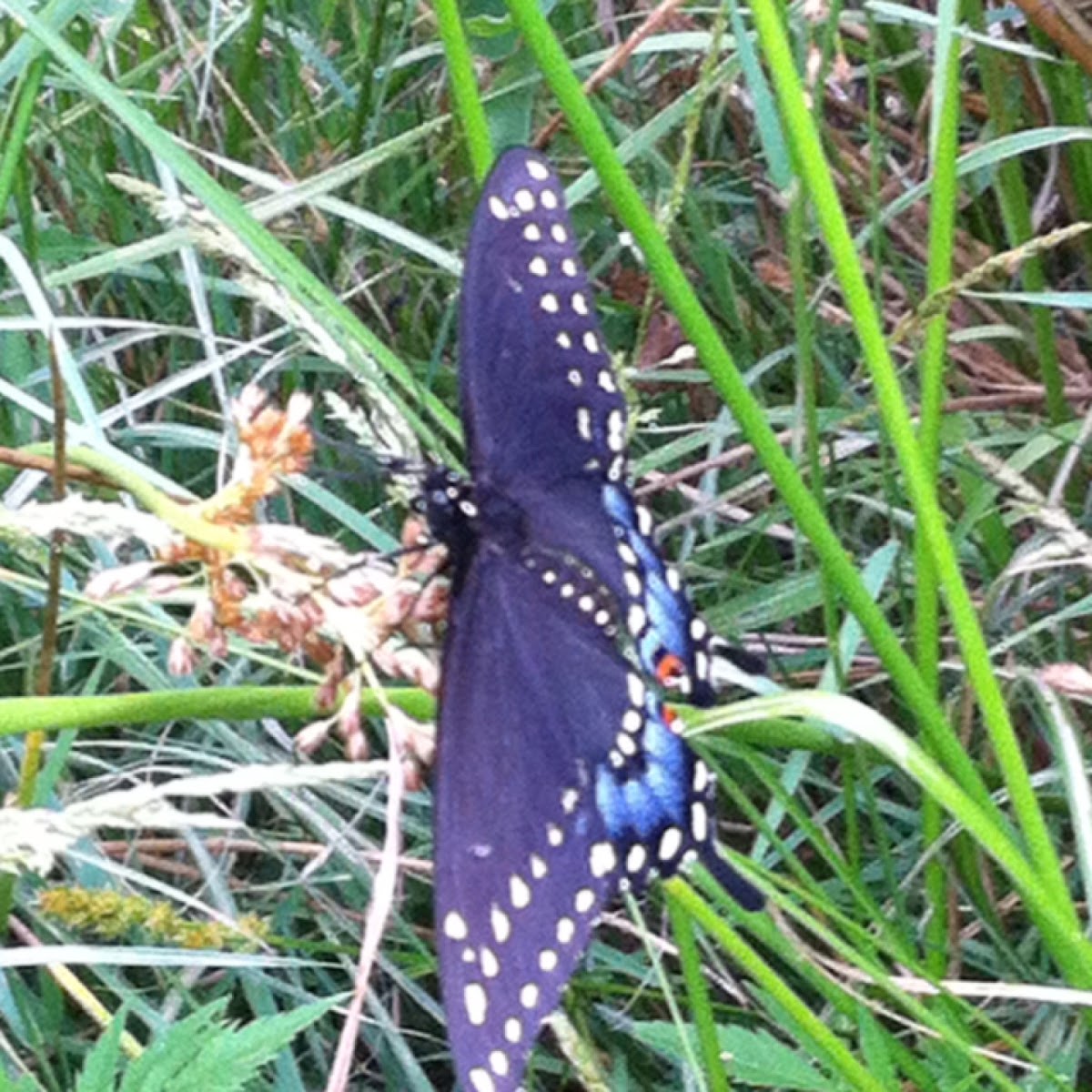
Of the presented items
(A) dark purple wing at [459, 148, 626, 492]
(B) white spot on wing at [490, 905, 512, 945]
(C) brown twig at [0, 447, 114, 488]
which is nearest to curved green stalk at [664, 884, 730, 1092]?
(B) white spot on wing at [490, 905, 512, 945]

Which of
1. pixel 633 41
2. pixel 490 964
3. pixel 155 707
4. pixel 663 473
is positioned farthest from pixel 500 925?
pixel 663 473

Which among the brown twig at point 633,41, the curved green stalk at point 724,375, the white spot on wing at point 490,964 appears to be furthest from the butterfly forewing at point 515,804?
the brown twig at point 633,41

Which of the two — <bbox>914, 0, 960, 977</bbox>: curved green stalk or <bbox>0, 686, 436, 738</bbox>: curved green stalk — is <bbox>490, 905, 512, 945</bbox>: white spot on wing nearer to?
<bbox>0, 686, 436, 738</bbox>: curved green stalk

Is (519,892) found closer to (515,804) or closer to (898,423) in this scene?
(515,804)

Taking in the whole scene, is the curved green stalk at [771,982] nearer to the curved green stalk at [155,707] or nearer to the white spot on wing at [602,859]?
the white spot on wing at [602,859]

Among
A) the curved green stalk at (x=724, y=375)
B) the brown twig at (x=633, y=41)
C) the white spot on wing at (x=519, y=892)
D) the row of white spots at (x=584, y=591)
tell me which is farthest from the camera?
the brown twig at (x=633, y=41)

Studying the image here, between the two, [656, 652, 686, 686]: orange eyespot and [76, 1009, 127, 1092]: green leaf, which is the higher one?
[656, 652, 686, 686]: orange eyespot
